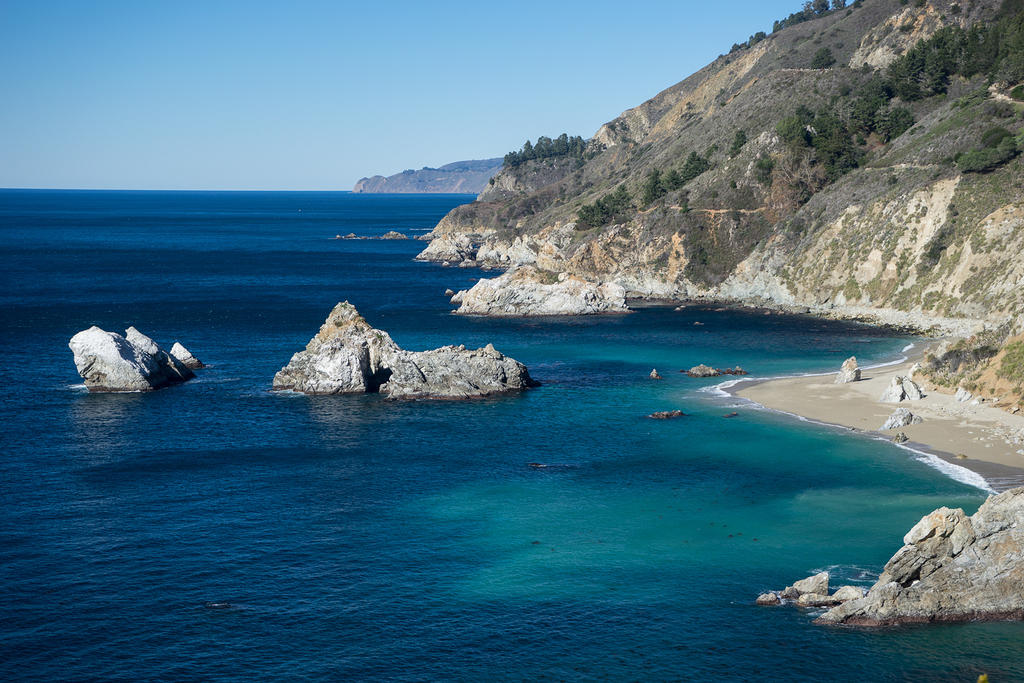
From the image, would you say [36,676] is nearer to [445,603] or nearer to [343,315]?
[445,603]

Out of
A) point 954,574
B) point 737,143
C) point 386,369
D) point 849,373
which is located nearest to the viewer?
point 954,574

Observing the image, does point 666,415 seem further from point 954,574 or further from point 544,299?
point 544,299

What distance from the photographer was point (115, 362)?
299 feet

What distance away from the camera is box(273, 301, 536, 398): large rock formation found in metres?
90.2

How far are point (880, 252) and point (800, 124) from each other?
4352 cm

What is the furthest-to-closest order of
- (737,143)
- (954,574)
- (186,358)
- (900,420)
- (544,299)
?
(737,143), (544,299), (186,358), (900,420), (954,574)

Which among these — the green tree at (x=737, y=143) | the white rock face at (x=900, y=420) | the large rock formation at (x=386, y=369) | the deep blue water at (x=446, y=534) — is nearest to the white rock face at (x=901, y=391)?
the white rock face at (x=900, y=420)

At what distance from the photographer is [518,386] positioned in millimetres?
92438

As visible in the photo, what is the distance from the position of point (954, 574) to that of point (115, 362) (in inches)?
2968

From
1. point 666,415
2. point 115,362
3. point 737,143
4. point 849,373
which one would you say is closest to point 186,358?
point 115,362

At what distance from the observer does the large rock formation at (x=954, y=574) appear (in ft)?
140

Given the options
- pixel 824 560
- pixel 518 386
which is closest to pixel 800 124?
pixel 518 386

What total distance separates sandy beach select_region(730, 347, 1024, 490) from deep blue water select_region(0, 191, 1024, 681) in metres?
3.09

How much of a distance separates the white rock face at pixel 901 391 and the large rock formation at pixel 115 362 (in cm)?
6791
